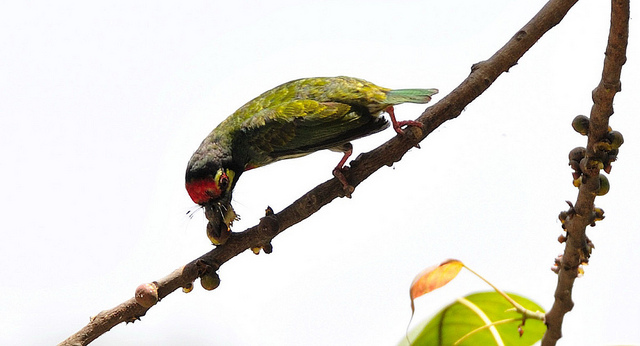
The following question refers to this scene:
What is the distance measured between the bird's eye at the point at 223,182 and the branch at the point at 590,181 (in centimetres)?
163

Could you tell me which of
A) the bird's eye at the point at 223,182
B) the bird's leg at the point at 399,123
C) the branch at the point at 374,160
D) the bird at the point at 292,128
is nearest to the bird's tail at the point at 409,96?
the bird at the point at 292,128

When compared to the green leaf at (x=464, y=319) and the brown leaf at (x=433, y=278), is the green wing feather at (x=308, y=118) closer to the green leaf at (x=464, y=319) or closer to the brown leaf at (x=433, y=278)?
the green leaf at (x=464, y=319)

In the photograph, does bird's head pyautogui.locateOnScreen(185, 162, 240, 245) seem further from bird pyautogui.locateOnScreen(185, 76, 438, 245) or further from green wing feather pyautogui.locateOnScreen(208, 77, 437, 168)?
green wing feather pyautogui.locateOnScreen(208, 77, 437, 168)

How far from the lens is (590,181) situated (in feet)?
5.56

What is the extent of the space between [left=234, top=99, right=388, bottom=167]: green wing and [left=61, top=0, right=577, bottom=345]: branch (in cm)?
63

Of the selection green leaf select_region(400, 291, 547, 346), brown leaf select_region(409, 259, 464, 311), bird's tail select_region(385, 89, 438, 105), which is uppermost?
bird's tail select_region(385, 89, 438, 105)

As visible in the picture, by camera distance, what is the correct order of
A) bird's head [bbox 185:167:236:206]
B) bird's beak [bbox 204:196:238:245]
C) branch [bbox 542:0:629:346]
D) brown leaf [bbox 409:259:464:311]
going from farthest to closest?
bird's head [bbox 185:167:236:206] → bird's beak [bbox 204:196:238:245] → brown leaf [bbox 409:259:464:311] → branch [bbox 542:0:629:346]

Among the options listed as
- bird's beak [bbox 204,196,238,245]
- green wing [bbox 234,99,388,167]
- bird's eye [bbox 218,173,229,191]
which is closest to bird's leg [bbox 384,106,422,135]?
green wing [bbox 234,99,388,167]

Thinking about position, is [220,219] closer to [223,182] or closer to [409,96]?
[223,182]

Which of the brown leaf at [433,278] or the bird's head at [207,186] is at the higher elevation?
the bird's head at [207,186]

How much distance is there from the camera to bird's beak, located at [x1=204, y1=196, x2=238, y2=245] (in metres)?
2.38

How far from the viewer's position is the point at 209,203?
9.45 feet

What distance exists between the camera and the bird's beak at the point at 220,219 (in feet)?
7.80

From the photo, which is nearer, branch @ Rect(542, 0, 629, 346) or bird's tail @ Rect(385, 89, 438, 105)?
branch @ Rect(542, 0, 629, 346)
